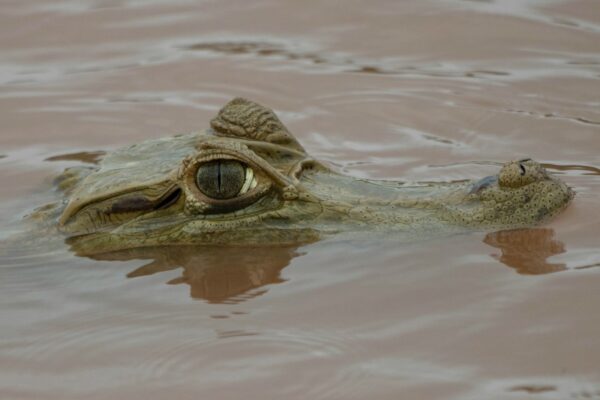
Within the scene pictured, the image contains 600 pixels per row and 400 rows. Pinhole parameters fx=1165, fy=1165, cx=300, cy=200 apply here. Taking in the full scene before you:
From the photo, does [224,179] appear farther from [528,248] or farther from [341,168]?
[341,168]

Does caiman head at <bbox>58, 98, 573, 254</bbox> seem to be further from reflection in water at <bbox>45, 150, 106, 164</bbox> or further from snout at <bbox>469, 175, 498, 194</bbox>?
reflection in water at <bbox>45, 150, 106, 164</bbox>

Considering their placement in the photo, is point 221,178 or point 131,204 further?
point 131,204

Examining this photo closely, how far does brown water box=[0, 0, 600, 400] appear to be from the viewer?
13.5 ft

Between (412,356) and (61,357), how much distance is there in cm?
132

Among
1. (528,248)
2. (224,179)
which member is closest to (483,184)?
(528,248)

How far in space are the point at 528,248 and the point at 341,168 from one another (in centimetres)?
210

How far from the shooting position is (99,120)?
7.97 m

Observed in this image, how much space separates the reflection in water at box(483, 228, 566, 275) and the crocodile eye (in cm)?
113

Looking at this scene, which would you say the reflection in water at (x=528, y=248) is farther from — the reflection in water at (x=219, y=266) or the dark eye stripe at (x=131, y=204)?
the dark eye stripe at (x=131, y=204)

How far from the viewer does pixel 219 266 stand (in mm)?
5227

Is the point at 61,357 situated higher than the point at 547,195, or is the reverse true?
the point at 547,195

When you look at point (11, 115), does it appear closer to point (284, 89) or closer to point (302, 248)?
point (284, 89)

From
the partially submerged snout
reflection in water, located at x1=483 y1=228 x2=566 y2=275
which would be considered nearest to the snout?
the partially submerged snout

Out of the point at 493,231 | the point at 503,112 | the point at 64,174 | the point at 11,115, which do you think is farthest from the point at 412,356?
the point at 11,115
